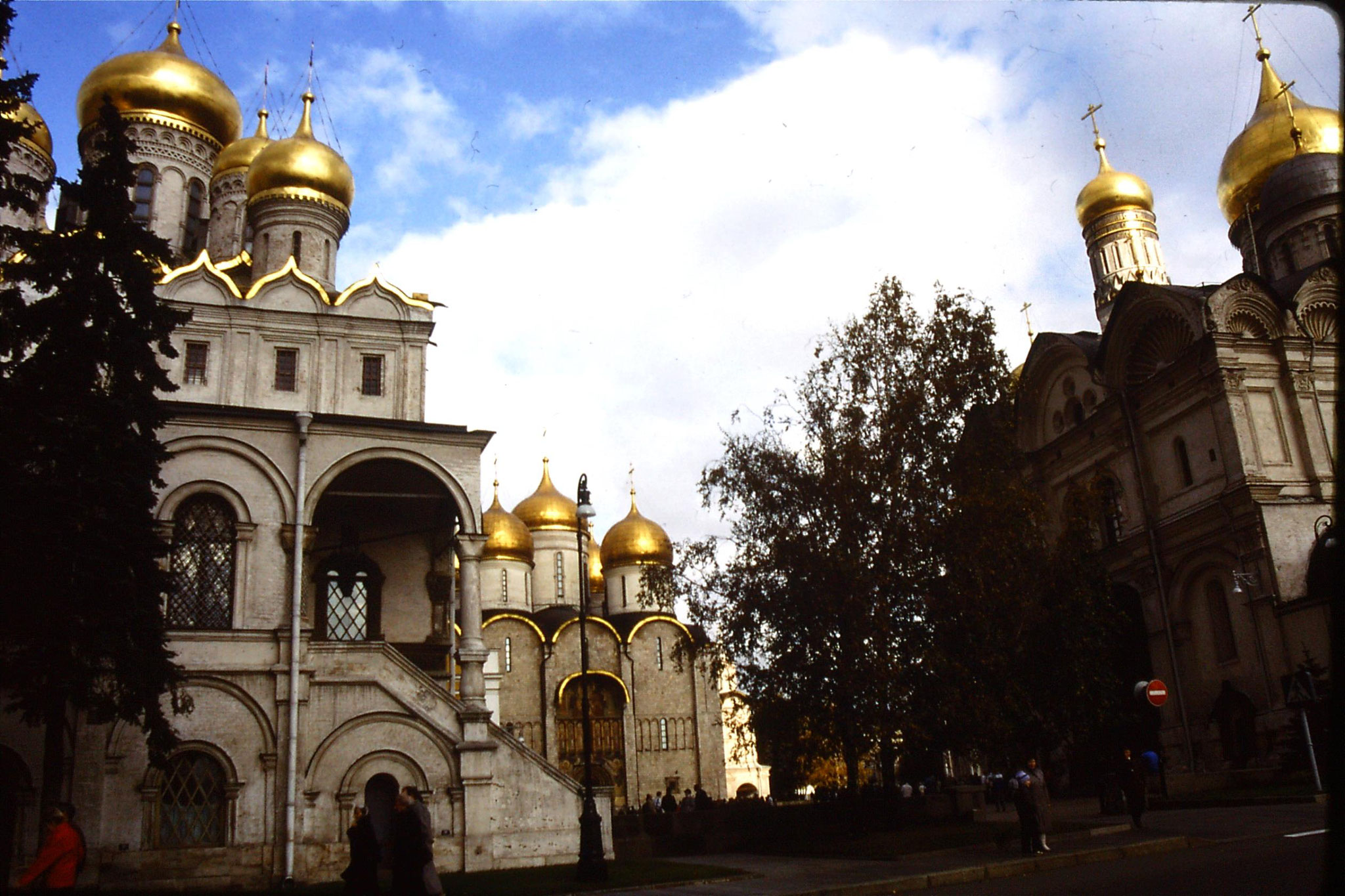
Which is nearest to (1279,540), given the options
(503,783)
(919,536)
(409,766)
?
(919,536)

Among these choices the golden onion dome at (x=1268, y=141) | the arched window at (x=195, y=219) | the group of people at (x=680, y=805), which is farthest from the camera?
the golden onion dome at (x=1268, y=141)

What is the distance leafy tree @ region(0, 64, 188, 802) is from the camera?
16.1m

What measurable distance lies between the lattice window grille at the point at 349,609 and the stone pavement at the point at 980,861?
38.8 feet

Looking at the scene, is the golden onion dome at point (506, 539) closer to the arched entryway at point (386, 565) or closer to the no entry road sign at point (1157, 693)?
the arched entryway at point (386, 565)

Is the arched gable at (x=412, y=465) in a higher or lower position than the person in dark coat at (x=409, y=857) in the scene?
Result: higher

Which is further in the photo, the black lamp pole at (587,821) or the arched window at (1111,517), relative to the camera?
the arched window at (1111,517)

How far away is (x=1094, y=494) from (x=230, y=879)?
18107 millimetres

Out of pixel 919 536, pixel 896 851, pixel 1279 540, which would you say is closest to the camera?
pixel 896 851

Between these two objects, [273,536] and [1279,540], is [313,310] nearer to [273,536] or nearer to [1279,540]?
[273,536]

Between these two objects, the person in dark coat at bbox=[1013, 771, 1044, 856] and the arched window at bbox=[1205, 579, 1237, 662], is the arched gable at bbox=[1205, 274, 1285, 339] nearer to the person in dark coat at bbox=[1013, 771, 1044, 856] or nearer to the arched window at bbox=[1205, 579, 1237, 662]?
the arched window at bbox=[1205, 579, 1237, 662]

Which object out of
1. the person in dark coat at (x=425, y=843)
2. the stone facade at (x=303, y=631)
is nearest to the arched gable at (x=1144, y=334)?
the stone facade at (x=303, y=631)

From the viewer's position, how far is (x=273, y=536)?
2223cm

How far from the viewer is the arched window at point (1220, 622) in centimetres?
2756

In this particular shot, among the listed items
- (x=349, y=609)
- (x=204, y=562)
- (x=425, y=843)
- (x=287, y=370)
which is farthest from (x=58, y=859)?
(x=287, y=370)
